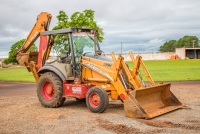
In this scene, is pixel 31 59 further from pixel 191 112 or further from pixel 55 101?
pixel 191 112

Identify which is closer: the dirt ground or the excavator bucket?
the dirt ground

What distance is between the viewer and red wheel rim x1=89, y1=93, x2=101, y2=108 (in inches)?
419

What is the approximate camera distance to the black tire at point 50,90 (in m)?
11.8

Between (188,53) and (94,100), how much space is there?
261 feet

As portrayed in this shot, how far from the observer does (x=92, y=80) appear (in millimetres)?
11555

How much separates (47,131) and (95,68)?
11.9 feet

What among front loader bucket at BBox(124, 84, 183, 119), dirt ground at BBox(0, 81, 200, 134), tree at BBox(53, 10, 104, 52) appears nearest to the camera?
dirt ground at BBox(0, 81, 200, 134)

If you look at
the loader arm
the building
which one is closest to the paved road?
the loader arm

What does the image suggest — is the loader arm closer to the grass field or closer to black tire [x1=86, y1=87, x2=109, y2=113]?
black tire [x1=86, y1=87, x2=109, y2=113]

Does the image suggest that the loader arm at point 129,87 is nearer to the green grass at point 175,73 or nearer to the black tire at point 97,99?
the black tire at point 97,99

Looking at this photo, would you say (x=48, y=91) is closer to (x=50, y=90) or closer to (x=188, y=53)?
(x=50, y=90)

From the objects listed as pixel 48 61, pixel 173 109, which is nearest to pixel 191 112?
pixel 173 109

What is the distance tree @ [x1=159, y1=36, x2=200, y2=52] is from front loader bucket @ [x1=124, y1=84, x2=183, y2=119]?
116 m

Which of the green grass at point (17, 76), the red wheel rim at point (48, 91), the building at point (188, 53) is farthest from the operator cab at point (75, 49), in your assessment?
the building at point (188, 53)
